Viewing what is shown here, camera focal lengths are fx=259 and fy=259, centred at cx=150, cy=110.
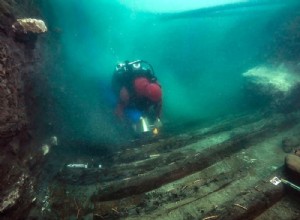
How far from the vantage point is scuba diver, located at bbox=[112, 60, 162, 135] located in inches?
191

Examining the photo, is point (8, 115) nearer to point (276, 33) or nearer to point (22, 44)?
point (22, 44)

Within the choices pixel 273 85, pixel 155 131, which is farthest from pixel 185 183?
pixel 273 85

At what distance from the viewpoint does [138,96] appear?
4957mm

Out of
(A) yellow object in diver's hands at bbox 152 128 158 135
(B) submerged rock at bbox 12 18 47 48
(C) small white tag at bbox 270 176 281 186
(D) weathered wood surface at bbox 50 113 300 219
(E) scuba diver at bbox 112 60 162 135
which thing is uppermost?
(B) submerged rock at bbox 12 18 47 48

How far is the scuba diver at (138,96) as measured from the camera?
486 centimetres

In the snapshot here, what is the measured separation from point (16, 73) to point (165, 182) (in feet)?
8.53

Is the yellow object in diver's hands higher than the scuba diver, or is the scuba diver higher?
the scuba diver

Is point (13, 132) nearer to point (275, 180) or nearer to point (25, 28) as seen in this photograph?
point (25, 28)

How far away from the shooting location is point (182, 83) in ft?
34.7

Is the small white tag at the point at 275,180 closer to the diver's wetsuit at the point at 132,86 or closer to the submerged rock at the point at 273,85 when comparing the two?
the diver's wetsuit at the point at 132,86

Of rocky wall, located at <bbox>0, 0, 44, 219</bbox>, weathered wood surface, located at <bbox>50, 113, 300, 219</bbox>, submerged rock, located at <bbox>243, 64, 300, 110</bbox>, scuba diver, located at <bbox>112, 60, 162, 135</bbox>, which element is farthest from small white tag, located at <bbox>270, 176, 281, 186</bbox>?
submerged rock, located at <bbox>243, 64, 300, 110</bbox>

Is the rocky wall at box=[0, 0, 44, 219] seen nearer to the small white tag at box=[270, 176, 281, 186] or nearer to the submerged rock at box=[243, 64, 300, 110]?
the small white tag at box=[270, 176, 281, 186]

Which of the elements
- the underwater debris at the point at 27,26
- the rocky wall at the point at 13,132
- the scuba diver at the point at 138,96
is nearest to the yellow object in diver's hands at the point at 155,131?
the scuba diver at the point at 138,96

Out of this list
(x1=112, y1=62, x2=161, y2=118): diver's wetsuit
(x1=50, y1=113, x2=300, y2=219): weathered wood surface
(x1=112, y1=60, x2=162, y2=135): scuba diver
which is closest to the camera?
(x1=50, y1=113, x2=300, y2=219): weathered wood surface
